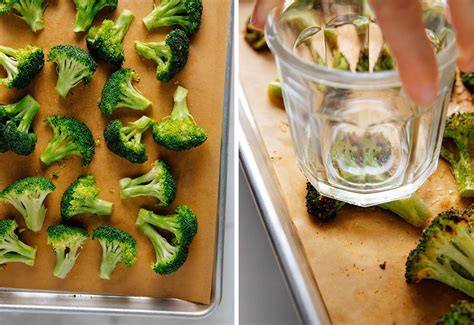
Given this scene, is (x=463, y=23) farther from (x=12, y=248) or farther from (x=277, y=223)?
(x=12, y=248)

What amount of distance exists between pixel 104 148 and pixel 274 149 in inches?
13.8

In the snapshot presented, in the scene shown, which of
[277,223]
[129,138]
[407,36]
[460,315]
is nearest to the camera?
[407,36]

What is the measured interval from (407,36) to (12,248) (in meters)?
0.92

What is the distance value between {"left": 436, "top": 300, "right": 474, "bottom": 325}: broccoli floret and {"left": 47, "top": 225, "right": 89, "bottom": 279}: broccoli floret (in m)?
0.71

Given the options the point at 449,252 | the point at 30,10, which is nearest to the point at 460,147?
the point at 449,252

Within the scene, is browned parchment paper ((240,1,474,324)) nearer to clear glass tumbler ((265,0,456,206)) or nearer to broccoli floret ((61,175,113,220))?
clear glass tumbler ((265,0,456,206))

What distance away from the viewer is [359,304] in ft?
3.97

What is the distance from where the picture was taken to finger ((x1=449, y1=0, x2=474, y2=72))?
3.07 feet

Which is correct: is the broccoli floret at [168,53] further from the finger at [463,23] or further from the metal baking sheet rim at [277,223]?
the finger at [463,23]

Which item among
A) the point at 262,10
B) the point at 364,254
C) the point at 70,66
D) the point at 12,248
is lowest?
the point at 364,254

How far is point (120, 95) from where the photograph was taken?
4.70 feet

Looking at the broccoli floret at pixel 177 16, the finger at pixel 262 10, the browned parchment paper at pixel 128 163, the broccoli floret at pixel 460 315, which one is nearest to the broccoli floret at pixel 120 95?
the browned parchment paper at pixel 128 163

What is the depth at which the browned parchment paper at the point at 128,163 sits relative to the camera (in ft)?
4.63

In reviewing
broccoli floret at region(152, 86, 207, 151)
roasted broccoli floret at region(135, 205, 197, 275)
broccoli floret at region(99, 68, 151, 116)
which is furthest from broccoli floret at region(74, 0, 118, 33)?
roasted broccoli floret at region(135, 205, 197, 275)
